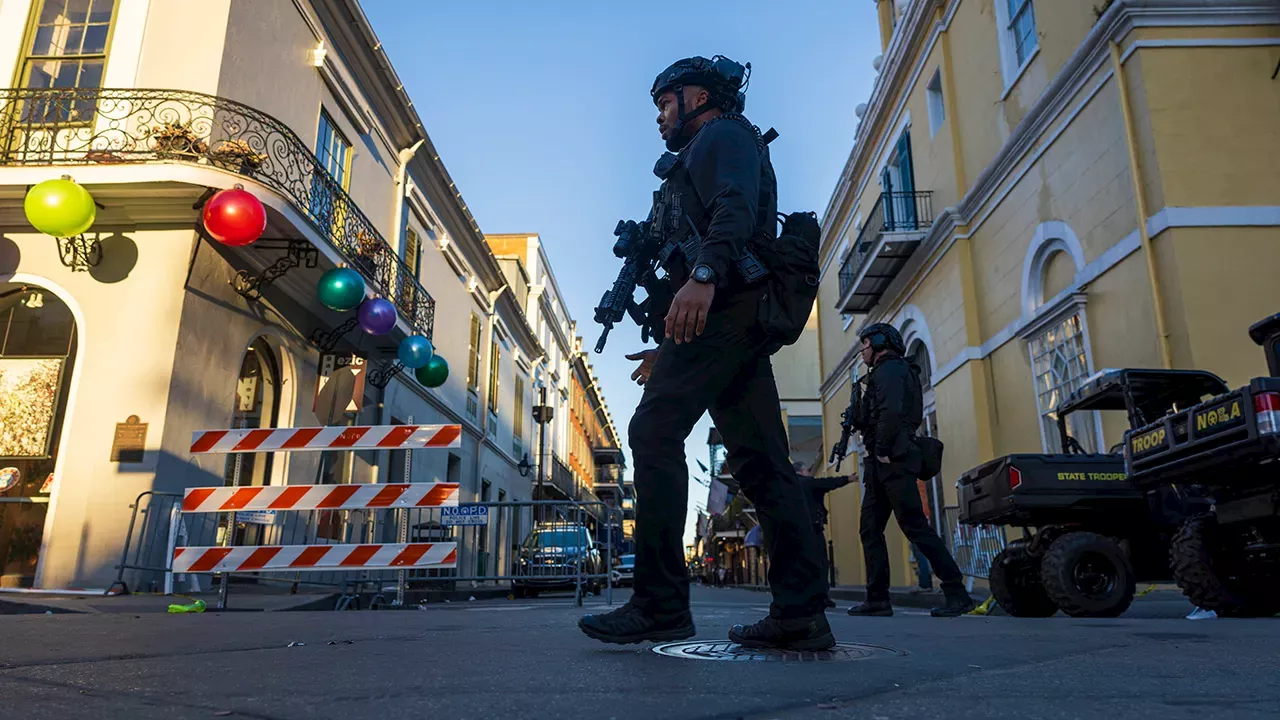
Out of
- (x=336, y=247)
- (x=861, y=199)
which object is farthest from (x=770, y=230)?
(x=861, y=199)

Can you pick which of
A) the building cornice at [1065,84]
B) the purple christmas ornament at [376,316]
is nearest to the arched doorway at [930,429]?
the building cornice at [1065,84]

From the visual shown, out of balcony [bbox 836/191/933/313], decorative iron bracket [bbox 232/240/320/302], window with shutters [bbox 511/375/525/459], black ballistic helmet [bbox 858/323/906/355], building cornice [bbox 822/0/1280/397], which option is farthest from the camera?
window with shutters [bbox 511/375/525/459]

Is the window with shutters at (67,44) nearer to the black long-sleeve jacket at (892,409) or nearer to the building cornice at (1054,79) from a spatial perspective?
the black long-sleeve jacket at (892,409)

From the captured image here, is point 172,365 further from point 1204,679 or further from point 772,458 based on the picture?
point 1204,679

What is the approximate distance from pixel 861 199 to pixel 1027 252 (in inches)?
409

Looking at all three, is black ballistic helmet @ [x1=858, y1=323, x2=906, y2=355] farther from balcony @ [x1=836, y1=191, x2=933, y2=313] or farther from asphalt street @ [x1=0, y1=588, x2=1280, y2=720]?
balcony @ [x1=836, y1=191, x2=933, y2=313]

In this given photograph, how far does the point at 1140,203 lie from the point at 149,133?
36.3ft

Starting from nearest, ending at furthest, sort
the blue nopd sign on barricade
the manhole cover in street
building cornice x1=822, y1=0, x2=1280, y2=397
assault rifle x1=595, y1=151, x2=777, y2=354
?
1. the manhole cover in street
2. assault rifle x1=595, y1=151, x2=777, y2=354
3. the blue nopd sign on barricade
4. building cornice x1=822, y1=0, x2=1280, y2=397

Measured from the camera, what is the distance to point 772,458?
2.83 meters

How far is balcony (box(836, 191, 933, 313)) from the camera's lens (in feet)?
52.0

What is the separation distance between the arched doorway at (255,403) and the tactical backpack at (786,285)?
9705mm

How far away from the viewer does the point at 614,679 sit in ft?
6.08

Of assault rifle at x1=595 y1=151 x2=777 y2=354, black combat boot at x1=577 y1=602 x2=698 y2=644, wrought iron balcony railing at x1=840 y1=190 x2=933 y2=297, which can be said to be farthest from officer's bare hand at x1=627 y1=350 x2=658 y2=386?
wrought iron balcony railing at x1=840 y1=190 x2=933 y2=297

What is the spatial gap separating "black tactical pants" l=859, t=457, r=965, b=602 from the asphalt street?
2672 millimetres
